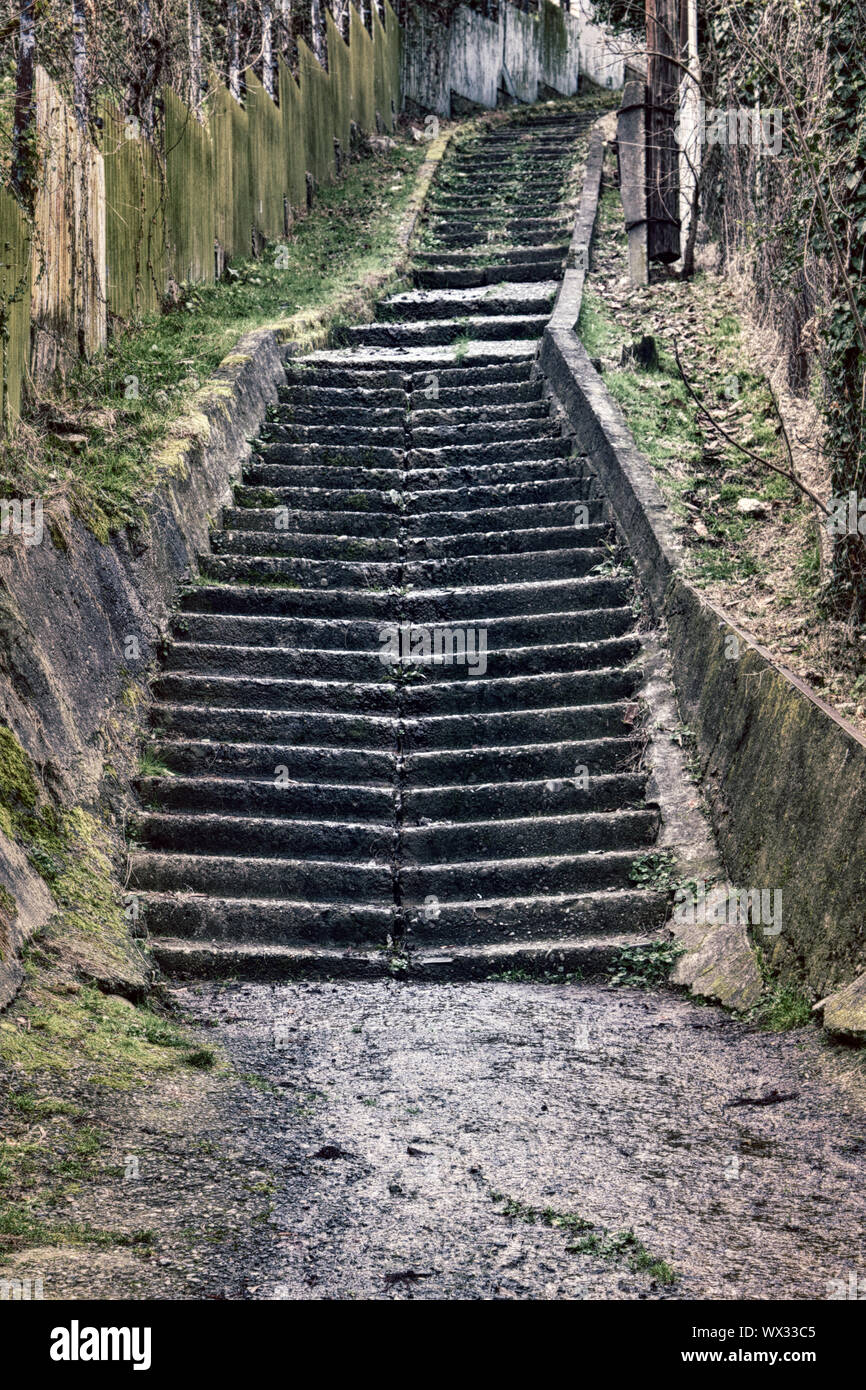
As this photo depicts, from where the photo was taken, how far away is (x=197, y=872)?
5.72m

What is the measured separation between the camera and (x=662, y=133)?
12.4m

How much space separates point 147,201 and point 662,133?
5458 millimetres

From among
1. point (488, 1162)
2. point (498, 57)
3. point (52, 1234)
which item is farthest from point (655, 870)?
point (498, 57)

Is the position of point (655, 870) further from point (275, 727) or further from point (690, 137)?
point (690, 137)

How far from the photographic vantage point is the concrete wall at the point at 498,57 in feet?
67.4

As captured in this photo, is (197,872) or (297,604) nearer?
(197,872)

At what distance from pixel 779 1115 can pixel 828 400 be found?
145 inches

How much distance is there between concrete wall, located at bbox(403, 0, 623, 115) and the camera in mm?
20531

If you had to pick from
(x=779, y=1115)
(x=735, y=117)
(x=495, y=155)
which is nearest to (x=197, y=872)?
(x=779, y=1115)

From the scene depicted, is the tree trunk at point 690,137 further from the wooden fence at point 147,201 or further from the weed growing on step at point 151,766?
the weed growing on step at point 151,766

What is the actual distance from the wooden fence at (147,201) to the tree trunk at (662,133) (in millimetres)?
3891

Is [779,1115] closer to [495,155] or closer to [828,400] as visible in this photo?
[828,400]

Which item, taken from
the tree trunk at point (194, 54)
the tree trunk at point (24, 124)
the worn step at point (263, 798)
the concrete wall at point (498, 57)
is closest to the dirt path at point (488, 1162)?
the worn step at point (263, 798)

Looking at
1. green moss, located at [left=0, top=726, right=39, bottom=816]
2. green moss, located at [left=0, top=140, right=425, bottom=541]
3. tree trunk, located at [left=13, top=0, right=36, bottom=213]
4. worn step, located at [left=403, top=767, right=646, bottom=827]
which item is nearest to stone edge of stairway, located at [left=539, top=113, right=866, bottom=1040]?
worn step, located at [left=403, top=767, right=646, bottom=827]
